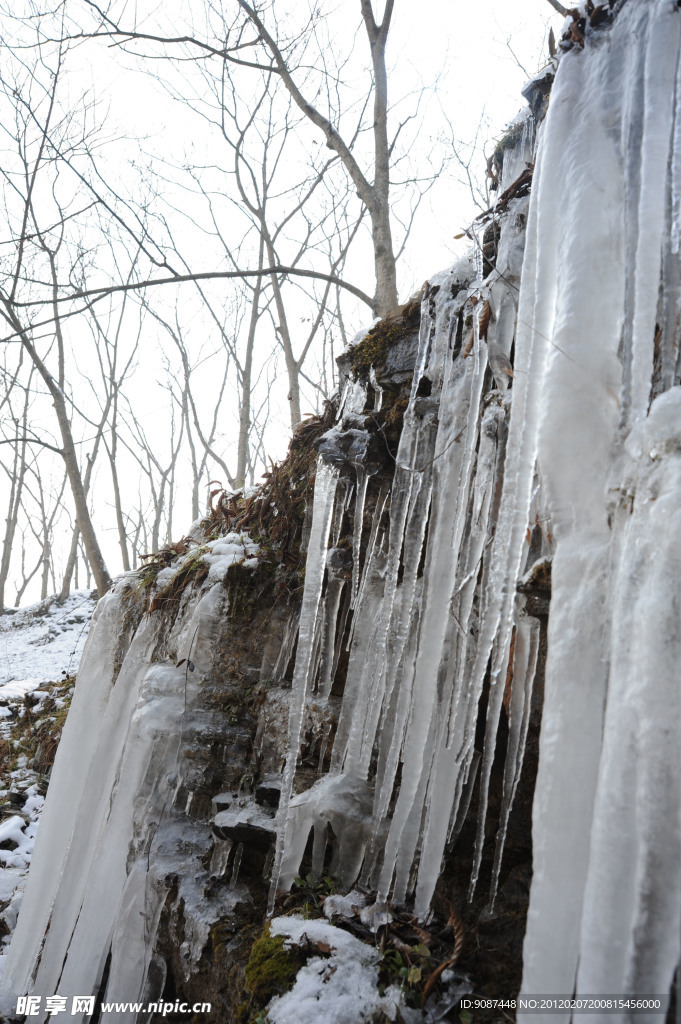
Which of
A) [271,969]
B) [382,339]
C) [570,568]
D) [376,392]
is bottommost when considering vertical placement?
[271,969]

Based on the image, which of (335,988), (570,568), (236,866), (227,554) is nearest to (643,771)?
(570,568)

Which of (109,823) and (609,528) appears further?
(109,823)

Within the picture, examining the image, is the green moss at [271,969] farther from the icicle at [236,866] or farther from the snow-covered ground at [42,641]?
the snow-covered ground at [42,641]

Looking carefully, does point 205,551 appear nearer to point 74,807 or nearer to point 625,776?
point 74,807

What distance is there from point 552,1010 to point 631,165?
1.75m

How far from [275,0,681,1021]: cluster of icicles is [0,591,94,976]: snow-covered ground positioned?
301cm

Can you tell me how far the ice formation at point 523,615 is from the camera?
3.31ft

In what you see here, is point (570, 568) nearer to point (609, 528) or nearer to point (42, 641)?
point (609, 528)

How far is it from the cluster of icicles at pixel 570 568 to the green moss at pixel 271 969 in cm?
32

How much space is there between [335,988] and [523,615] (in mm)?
1234

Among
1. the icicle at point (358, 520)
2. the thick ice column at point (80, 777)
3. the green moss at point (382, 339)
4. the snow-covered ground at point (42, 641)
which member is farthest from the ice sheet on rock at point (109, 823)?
the snow-covered ground at point (42, 641)

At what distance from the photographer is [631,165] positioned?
1.39 meters

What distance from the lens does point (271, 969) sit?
1.80 metres

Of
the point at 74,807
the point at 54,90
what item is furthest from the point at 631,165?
the point at 54,90
